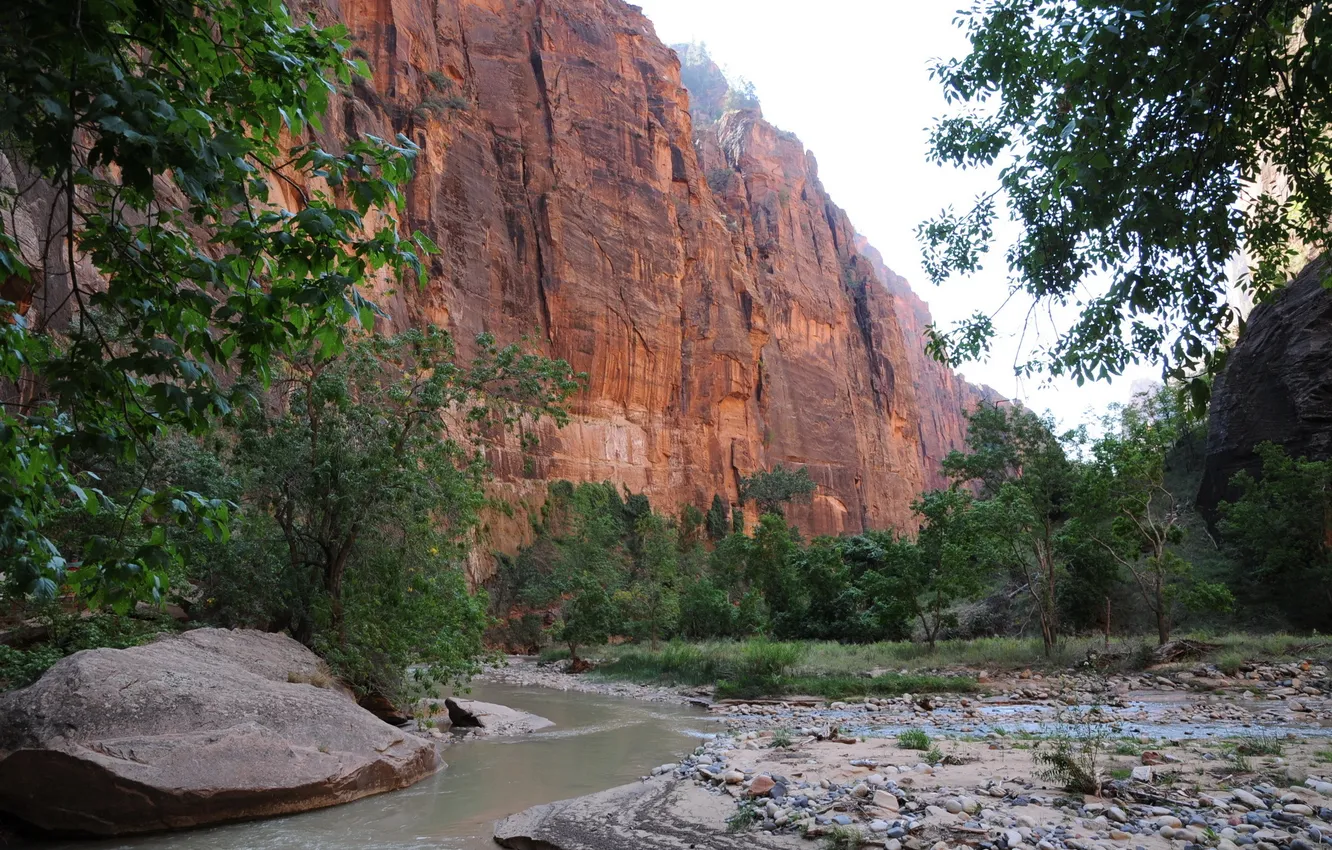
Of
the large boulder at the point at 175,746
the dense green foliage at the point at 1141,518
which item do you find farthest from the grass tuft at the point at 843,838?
the dense green foliage at the point at 1141,518

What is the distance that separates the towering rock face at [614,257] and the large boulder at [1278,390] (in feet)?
105

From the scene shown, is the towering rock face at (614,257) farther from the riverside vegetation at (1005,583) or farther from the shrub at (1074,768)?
the shrub at (1074,768)

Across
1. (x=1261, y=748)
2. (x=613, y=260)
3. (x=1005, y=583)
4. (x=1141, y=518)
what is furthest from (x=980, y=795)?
(x=613, y=260)

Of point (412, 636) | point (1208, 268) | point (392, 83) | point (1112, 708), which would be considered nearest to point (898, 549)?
point (1112, 708)

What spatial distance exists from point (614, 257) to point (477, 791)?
178 ft

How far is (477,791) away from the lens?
30.2 feet

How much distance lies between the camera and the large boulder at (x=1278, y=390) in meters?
25.7

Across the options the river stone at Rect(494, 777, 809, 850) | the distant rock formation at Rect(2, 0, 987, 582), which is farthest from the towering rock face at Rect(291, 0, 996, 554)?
the river stone at Rect(494, 777, 809, 850)

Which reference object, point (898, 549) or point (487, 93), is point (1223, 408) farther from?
point (487, 93)

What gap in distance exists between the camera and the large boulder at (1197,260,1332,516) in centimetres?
2566

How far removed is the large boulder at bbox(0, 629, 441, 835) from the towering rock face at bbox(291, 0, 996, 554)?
114 feet

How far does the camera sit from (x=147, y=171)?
245 centimetres

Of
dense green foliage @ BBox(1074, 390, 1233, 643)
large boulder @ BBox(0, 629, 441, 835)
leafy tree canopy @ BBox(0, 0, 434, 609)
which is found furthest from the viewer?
dense green foliage @ BBox(1074, 390, 1233, 643)

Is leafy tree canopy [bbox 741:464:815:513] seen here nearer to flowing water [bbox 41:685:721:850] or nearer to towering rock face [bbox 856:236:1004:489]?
towering rock face [bbox 856:236:1004:489]
